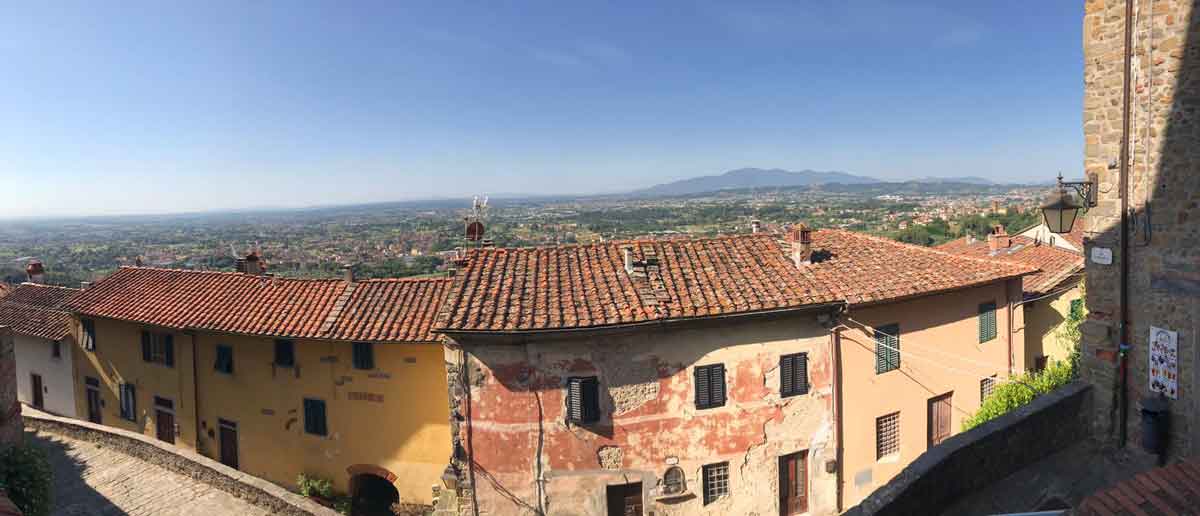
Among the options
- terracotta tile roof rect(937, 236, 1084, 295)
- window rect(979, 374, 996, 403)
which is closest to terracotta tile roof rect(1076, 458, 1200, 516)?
window rect(979, 374, 996, 403)

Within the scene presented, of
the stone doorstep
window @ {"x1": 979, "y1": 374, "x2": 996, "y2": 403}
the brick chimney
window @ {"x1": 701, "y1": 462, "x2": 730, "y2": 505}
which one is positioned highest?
the brick chimney

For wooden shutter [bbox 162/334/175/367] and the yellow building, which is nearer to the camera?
the yellow building

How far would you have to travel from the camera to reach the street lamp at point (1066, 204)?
813 centimetres

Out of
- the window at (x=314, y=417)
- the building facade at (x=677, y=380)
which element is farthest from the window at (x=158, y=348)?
the building facade at (x=677, y=380)

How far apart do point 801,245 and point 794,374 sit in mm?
3199

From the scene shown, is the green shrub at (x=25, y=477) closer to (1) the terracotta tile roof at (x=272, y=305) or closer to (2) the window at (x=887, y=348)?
(1) the terracotta tile roof at (x=272, y=305)

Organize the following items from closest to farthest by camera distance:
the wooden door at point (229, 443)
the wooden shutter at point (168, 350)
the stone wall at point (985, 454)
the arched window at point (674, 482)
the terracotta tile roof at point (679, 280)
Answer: the stone wall at point (985, 454) → the terracotta tile roof at point (679, 280) → the arched window at point (674, 482) → the wooden door at point (229, 443) → the wooden shutter at point (168, 350)

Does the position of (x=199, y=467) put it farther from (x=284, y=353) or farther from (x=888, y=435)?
(x=888, y=435)

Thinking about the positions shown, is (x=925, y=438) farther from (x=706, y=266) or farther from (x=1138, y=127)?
(x=1138, y=127)

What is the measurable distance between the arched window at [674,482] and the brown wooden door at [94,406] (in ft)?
69.4

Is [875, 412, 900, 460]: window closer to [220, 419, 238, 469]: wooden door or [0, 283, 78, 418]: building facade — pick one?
[220, 419, 238, 469]: wooden door

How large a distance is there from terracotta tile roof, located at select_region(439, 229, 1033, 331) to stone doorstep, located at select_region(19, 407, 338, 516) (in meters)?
5.97

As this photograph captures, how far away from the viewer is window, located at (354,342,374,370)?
16062mm

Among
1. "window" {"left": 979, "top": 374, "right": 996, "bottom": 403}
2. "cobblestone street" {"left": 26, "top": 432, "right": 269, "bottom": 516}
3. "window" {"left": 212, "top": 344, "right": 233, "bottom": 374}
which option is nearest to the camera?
"cobblestone street" {"left": 26, "top": 432, "right": 269, "bottom": 516}
